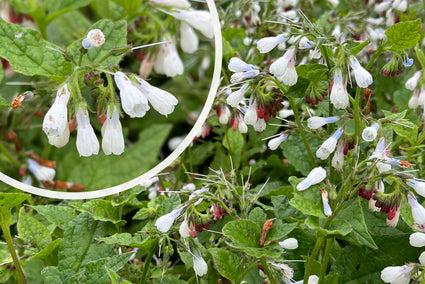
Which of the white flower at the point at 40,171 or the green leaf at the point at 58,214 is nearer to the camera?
the green leaf at the point at 58,214

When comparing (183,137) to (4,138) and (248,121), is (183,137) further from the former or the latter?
(4,138)

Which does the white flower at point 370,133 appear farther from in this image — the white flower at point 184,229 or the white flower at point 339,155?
the white flower at point 184,229

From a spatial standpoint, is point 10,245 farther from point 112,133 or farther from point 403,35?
point 403,35

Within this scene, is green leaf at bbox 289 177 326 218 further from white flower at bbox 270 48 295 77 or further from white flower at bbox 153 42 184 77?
white flower at bbox 153 42 184 77

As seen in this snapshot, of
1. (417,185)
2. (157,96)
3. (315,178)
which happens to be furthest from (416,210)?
(157,96)

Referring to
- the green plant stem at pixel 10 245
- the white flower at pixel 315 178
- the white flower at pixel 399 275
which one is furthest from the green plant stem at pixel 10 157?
the white flower at pixel 399 275

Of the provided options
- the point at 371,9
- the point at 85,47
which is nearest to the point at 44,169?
the point at 85,47

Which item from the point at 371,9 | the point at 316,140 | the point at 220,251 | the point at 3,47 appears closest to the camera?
the point at 220,251
